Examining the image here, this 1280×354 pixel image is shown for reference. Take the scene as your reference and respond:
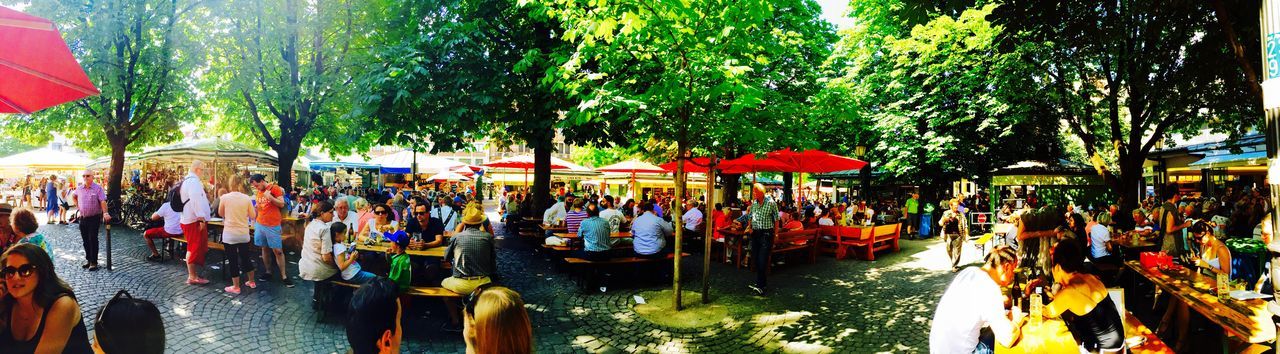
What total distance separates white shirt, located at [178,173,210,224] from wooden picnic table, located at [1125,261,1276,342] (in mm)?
10956

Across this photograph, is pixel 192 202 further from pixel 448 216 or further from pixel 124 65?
pixel 124 65

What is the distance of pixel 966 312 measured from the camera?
3.26m

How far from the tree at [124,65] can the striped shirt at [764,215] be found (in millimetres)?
13519

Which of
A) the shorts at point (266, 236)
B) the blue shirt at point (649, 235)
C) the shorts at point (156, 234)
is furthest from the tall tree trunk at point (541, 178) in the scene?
the shorts at point (156, 234)

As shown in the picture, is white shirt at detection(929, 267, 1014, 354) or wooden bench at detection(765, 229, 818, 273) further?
wooden bench at detection(765, 229, 818, 273)

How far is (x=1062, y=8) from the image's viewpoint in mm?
5660

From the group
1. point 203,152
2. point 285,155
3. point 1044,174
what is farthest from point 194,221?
point 1044,174

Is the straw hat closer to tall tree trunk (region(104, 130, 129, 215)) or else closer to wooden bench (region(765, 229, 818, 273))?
wooden bench (region(765, 229, 818, 273))

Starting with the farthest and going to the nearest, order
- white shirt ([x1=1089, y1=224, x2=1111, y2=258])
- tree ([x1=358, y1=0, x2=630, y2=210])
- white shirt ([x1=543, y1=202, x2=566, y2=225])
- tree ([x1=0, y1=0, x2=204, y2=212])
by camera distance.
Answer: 1. white shirt ([x1=543, y1=202, x2=566, y2=225])
2. tree ([x1=0, y1=0, x2=204, y2=212])
3. tree ([x1=358, y1=0, x2=630, y2=210])
4. white shirt ([x1=1089, y1=224, x2=1111, y2=258])

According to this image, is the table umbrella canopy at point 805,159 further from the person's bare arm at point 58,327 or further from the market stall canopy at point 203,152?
the market stall canopy at point 203,152

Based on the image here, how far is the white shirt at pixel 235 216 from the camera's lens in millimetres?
7254

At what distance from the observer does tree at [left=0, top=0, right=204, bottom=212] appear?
37.5 ft

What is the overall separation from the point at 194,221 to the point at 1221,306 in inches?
448


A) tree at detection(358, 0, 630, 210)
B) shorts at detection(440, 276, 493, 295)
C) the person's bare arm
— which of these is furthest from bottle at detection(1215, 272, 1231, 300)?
the person's bare arm
